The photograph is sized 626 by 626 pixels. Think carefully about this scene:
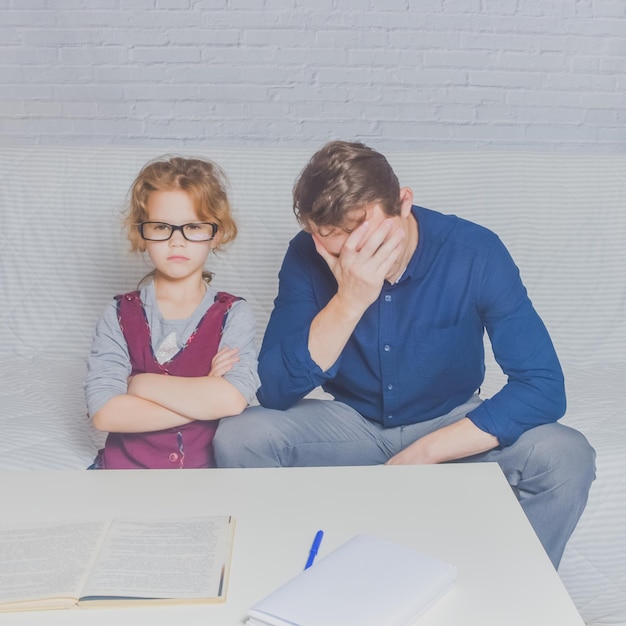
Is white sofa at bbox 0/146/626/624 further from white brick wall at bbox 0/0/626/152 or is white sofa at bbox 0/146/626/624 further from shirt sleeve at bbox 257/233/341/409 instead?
white brick wall at bbox 0/0/626/152

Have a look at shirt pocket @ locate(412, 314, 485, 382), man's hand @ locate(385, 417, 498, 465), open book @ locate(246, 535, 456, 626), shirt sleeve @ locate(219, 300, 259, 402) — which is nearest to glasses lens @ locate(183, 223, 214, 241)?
shirt sleeve @ locate(219, 300, 259, 402)

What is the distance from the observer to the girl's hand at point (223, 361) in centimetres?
154

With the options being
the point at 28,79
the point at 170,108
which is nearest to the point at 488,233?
the point at 170,108

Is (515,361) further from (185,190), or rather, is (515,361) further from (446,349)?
(185,190)

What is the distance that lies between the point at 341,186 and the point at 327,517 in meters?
0.54

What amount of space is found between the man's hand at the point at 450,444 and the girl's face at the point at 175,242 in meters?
0.49

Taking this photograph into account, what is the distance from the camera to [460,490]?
118 centimetres

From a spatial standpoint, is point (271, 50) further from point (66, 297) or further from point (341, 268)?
point (341, 268)

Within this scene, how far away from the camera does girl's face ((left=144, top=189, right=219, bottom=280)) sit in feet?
5.16

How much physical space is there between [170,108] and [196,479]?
1.73 meters

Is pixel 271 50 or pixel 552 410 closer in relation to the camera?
pixel 552 410

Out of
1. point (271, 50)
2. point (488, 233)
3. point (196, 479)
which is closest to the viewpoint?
point (196, 479)

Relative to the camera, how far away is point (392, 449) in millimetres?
1648

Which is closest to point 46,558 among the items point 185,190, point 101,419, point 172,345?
point 101,419
